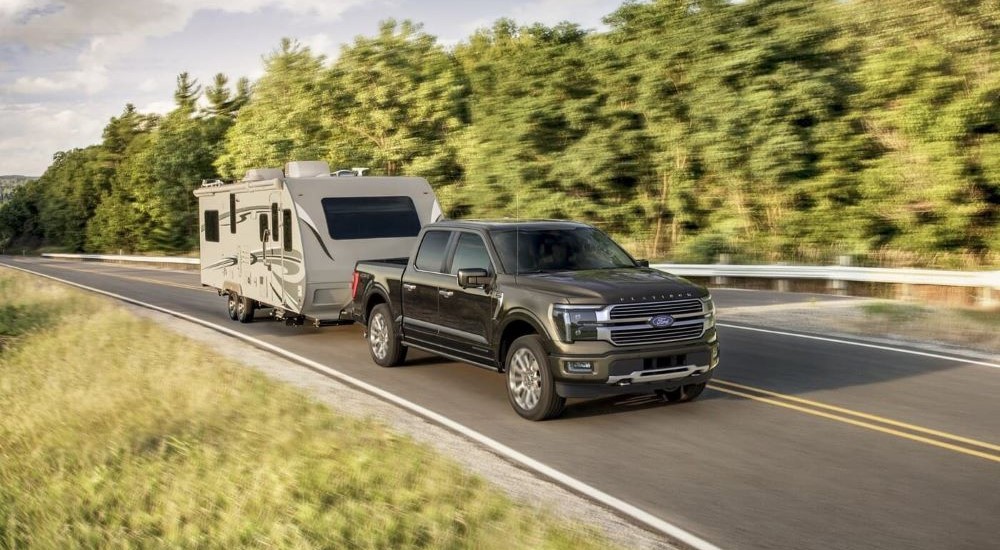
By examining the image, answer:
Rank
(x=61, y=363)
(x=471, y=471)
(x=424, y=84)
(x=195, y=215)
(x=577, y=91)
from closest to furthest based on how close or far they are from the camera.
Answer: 1. (x=471, y=471)
2. (x=61, y=363)
3. (x=577, y=91)
4. (x=424, y=84)
5. (x=195, y=215)

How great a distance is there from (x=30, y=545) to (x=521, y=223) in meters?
6.10

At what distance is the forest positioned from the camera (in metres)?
22.4

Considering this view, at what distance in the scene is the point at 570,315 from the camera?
28.6ft

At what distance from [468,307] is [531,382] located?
1404mm

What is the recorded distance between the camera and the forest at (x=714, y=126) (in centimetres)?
2242

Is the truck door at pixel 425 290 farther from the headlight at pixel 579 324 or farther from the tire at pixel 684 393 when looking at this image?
the tire at pixel 684 393

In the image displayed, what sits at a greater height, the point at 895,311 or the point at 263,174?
the point at 263,174

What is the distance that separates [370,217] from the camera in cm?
1506

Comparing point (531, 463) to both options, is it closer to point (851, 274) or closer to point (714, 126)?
point (851, 274)

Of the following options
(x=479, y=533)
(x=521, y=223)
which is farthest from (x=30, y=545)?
(x=521, y=223)

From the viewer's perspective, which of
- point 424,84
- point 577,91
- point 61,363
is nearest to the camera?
point 61,363

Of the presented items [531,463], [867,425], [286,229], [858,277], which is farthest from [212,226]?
[867,425]

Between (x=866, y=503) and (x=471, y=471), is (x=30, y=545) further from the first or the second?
(x=866, y=503)

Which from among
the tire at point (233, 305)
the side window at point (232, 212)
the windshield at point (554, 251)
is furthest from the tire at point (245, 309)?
the windshield at point (554, 251)
